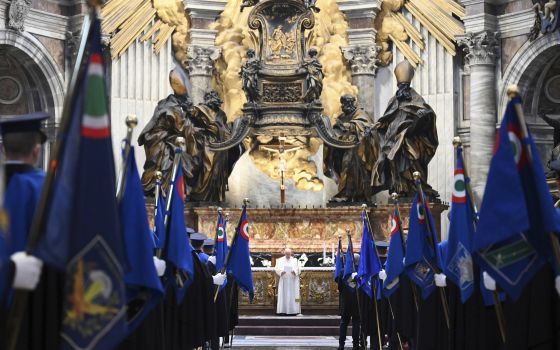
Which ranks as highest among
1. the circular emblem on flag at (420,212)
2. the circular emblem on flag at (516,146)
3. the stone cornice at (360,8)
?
the stone cornice at (360,8)

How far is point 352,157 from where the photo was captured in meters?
21.6

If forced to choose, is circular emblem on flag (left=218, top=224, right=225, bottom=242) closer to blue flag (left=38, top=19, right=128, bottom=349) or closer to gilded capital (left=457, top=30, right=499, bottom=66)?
gilded capital (left=457, top=30, right=499, bottom=66)

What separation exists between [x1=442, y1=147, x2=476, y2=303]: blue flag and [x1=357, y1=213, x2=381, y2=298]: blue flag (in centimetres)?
488

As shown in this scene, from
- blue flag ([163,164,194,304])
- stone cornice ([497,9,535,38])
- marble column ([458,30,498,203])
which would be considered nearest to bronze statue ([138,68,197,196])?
marble column ([458,30,498,203])

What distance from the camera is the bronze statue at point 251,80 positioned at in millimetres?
22422

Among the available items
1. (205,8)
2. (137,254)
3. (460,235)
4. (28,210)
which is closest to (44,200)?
(28,210)

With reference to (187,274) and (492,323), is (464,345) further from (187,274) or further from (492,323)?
(187,274)

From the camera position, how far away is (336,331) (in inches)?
721

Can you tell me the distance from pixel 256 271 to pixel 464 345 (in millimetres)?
10822

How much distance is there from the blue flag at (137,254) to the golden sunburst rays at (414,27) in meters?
16.4

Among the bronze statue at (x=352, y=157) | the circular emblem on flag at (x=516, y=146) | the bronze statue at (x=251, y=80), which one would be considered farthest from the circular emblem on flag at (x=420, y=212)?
the bronze statue at (x=251, y=80)

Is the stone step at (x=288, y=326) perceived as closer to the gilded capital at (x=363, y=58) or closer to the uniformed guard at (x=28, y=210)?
the gilded capital at (x=363, y=58)

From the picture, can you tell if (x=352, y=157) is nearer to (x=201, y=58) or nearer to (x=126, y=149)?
(x=201, y=58)

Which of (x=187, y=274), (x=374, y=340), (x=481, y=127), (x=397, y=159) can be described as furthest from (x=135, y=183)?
(x=481, y=127)
